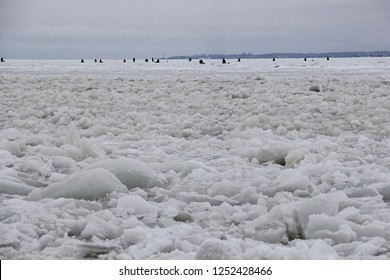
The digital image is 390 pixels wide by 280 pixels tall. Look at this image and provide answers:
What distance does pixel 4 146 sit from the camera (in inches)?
158

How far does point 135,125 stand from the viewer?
18.7 feet

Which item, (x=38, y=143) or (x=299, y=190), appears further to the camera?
(x=38, y=143)

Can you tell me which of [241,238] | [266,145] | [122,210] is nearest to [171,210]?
[122,210]

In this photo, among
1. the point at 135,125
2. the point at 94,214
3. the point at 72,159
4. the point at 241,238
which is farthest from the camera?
the point at 135,125

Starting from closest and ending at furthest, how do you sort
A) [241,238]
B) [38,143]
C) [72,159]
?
[241,238] < [72,159] < [38,143]

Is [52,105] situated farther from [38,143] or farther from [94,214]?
[94,214]

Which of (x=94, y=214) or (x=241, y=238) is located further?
(x=94, y=214)

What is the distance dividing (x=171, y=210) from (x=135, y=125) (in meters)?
3.14

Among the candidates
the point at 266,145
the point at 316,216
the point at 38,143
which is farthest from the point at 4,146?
the point at 316,216

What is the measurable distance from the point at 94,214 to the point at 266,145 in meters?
2.04

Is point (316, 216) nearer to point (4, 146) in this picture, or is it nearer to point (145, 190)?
point (145, 190)
